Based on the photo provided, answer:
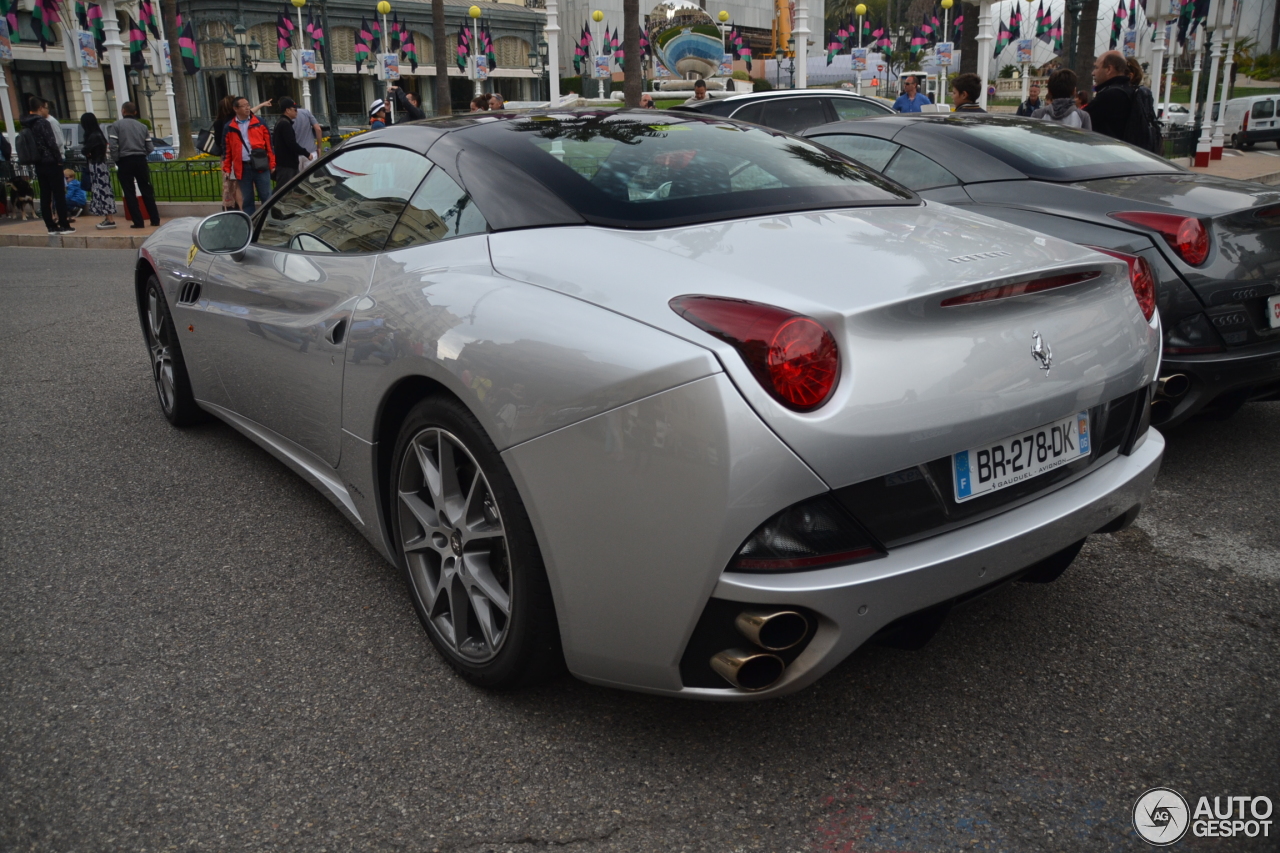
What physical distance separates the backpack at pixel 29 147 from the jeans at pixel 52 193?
19 cm

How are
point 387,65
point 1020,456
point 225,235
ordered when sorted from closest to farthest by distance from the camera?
point 1020,456 → point 225,235 → point 387,65

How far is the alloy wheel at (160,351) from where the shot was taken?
4.87m

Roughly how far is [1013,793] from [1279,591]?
1476 mm

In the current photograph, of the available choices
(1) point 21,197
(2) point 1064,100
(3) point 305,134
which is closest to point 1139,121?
(2) point 1064,100

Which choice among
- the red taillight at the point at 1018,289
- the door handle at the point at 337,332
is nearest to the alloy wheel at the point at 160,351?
the door handle at the point at 337,332

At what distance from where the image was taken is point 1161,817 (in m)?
2.11

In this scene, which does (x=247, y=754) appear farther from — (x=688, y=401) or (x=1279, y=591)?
(x=1279, y=591)

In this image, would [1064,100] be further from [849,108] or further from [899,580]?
[899,580]

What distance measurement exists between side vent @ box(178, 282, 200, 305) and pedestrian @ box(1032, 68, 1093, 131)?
25.3 feet

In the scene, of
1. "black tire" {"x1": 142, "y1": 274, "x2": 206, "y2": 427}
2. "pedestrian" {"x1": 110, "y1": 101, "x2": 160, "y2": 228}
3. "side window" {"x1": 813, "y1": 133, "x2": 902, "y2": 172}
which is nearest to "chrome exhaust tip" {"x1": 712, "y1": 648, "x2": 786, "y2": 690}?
"black tire" {"x1": 142, "y1": 274, "x2": 206, "y2": 427}

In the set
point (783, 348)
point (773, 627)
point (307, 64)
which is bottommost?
point (773, 627)

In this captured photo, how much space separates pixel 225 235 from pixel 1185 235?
3.69 metres

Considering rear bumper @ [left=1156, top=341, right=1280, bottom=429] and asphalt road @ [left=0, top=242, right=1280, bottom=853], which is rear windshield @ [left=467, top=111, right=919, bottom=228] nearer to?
asphalt road @ [left=0, top=242, right=1280, bottom=853]

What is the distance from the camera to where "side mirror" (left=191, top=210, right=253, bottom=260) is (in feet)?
12.4
